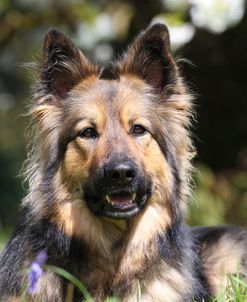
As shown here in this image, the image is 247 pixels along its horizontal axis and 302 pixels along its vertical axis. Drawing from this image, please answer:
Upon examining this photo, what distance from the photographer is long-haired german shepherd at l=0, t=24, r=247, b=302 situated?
5836mm

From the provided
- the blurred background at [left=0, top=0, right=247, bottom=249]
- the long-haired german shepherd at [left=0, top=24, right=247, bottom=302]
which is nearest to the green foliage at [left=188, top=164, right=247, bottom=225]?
the blurred background at [left=0, top=0, right=247, bottom=249]

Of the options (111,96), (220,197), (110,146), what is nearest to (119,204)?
(110,146)

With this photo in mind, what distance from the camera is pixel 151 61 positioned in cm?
638

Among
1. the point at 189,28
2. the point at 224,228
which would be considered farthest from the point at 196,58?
the point at 224,228

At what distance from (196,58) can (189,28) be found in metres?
0.66

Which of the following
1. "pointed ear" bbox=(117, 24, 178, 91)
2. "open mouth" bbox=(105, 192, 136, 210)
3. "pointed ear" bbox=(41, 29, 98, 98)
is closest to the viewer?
"open mouth" bbox=(105, 192, 136, 210)

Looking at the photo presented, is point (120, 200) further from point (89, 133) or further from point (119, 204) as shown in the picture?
point (89, 133)

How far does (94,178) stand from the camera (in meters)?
5.72

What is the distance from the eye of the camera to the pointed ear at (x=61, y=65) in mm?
6098

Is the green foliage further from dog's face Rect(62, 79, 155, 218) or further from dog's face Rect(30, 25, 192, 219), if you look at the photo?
dog's face Rect(62, 79, 155, 218)

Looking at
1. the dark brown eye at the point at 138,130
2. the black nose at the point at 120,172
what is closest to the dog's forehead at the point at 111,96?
the dark brown eye at the point at 138,130

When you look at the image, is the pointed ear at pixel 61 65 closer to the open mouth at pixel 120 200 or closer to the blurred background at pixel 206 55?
the open mouth at pixel 120 200

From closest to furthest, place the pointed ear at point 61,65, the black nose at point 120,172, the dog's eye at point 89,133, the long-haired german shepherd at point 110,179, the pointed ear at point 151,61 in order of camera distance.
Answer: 1. the black nose at point 120,172
2. the long-haired german shepherd at point 110,179
3. the dog's eye at point 89,133
4. the pointed ear at point 61,65
5. the pointed ear at point 151,61

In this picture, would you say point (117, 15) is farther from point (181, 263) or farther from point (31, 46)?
point (181, 263)
